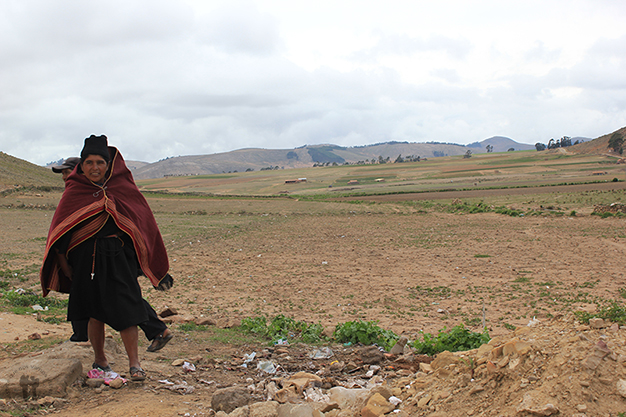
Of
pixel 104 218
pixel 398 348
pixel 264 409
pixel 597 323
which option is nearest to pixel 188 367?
pixel 264 409

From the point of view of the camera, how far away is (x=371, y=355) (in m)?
5.14

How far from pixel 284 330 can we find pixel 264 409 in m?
2.86

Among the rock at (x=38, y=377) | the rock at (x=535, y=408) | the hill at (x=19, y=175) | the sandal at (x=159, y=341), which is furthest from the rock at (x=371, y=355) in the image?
the hill at (x=19, y=175)

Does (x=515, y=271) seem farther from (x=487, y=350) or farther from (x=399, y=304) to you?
(x=487, y=350)

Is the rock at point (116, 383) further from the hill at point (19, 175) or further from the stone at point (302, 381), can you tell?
the hill at point (19, 175)

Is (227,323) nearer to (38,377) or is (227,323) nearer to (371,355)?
(371,355)

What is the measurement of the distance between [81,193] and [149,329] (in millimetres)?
1597

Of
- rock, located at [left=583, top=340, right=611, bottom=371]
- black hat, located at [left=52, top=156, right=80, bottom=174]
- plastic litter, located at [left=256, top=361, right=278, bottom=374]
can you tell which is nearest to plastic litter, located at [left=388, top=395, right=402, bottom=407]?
rock, located at [left=583, top=340, right=611, bottom=371]

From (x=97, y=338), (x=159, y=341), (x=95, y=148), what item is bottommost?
(x=159, y=341)

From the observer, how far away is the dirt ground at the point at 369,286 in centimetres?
376

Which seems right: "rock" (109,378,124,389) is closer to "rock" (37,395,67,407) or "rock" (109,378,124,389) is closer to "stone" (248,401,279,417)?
"rock" (37,395,67,407)

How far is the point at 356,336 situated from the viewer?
594 centimetres

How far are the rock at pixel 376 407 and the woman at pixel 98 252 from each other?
2.24m

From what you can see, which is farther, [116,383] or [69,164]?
[69,164]
